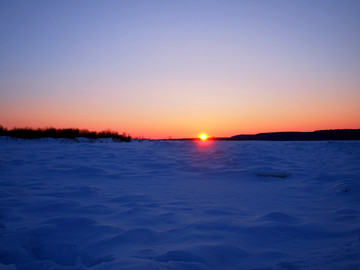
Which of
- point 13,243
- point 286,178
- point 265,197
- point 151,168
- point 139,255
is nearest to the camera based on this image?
point 139,255

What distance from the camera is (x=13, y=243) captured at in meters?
1.97

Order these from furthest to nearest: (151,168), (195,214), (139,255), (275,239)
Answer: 1. (151,168)
2. (195,214)
3. (275,239)
4. (139,255)

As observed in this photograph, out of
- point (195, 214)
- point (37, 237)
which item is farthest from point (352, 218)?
point (37, 237)

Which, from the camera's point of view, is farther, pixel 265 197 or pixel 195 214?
pixel 265 197

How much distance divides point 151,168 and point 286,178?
2803 millimetres

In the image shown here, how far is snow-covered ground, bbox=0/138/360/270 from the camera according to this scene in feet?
5.91

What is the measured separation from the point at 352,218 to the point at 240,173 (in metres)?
2.63

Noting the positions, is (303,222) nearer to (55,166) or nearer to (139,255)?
(139,255)

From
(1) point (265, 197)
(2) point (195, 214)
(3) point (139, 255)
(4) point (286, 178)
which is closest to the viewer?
(3) point (139, 255)

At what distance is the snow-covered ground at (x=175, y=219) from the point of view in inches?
70.9

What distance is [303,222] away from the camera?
2518 millimetres

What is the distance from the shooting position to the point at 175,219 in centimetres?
258

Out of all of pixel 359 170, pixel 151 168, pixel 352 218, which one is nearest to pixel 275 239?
pixel 352 218

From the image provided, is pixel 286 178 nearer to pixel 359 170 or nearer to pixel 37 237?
pixel 359 170
